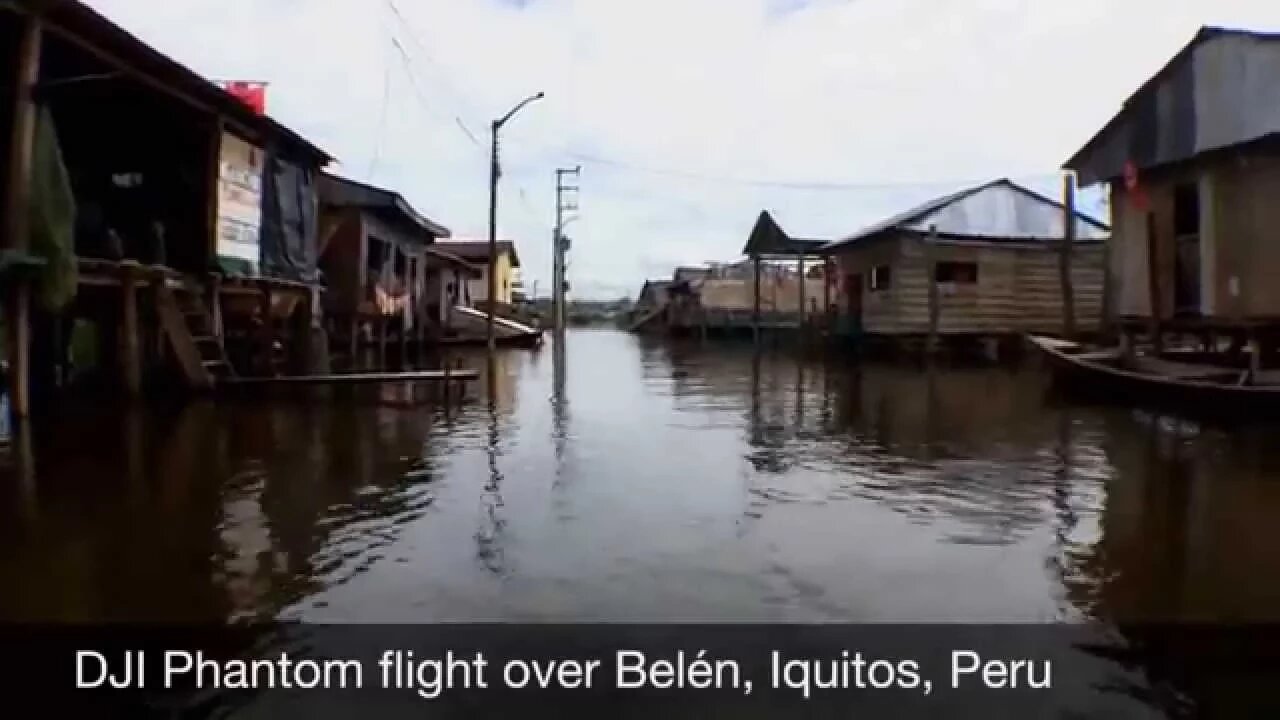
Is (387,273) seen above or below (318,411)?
above

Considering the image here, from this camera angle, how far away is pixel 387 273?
30547 mm

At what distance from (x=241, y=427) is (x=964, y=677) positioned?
10.4m

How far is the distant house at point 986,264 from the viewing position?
33094 millimetres

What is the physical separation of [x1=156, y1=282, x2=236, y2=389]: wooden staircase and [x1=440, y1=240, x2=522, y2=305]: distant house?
106ft

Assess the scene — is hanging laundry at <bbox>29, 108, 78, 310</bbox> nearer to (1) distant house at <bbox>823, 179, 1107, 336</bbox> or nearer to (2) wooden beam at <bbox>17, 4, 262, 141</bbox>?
(2) wooden beam at <bbox>17, 4, 262, 141</bbox>

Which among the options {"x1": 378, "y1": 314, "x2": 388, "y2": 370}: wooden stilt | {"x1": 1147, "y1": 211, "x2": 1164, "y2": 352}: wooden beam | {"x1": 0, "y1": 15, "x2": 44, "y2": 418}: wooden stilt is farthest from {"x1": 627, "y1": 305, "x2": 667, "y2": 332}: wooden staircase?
{"x1": 0, "y1": 15, "x2": 44, "y2": 418}: wooden stilt

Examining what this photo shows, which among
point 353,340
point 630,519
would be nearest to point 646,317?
point 353,340

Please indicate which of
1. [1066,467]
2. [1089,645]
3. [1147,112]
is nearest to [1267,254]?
[1147,112]

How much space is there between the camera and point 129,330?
14.4 meters

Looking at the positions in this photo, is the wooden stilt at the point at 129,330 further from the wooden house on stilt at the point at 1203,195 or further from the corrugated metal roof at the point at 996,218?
the corrugated metal roof at the point at 996,218

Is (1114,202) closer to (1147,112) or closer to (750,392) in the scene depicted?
(1147,112)

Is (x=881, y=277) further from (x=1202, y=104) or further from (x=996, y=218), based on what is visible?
(x=1202, y=104)

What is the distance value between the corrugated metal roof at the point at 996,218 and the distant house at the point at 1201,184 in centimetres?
1086

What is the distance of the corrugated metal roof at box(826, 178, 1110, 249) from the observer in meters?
32.8
